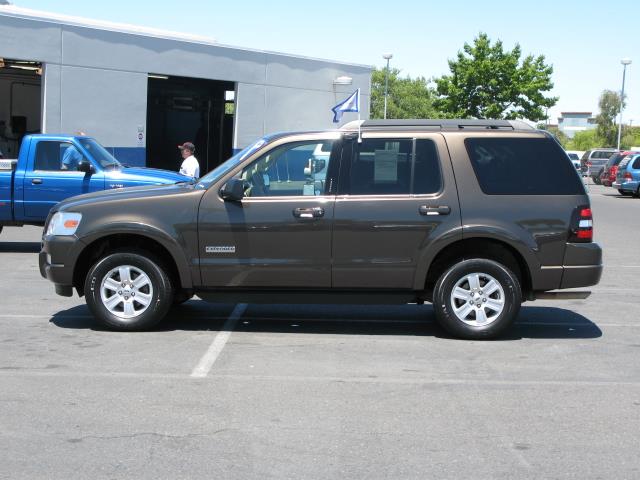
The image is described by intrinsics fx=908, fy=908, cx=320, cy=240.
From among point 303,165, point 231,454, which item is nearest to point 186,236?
point 303,165

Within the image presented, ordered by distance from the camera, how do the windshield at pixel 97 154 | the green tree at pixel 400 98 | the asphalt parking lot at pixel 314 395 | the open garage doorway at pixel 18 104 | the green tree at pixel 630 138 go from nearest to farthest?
the asphalt parking lot at pixel 314 395, the windshield at pixel 97 154, the open garage doorway at pixel 18 104, the green tree at pixel 630 138, the green tree at pixel 400 98

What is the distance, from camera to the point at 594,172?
51812 mm

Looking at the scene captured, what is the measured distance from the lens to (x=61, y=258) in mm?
8219

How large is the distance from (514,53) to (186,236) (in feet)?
211

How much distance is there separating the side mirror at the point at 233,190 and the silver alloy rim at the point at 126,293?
42.0 inches

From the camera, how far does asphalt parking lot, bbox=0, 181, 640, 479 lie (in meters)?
4.87

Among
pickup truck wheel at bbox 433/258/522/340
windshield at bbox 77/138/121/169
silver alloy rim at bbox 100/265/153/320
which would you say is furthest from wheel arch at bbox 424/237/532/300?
windshield at bbox 77/138/121/169

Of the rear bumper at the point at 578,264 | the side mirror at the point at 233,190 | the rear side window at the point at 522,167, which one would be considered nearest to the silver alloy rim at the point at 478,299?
the rear bumper at the point at 578,264

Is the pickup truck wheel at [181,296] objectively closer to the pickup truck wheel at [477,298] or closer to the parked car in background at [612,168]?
the pickup truck wheel at [477,298]

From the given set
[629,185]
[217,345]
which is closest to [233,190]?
[217,345]

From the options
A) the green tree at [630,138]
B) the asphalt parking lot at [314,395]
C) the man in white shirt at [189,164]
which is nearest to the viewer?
the asphalt parking lot at [314,395]

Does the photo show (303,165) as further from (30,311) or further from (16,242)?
(16,242)

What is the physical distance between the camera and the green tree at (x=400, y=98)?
131 m

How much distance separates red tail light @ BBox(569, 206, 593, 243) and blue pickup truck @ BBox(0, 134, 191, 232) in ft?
24.7
